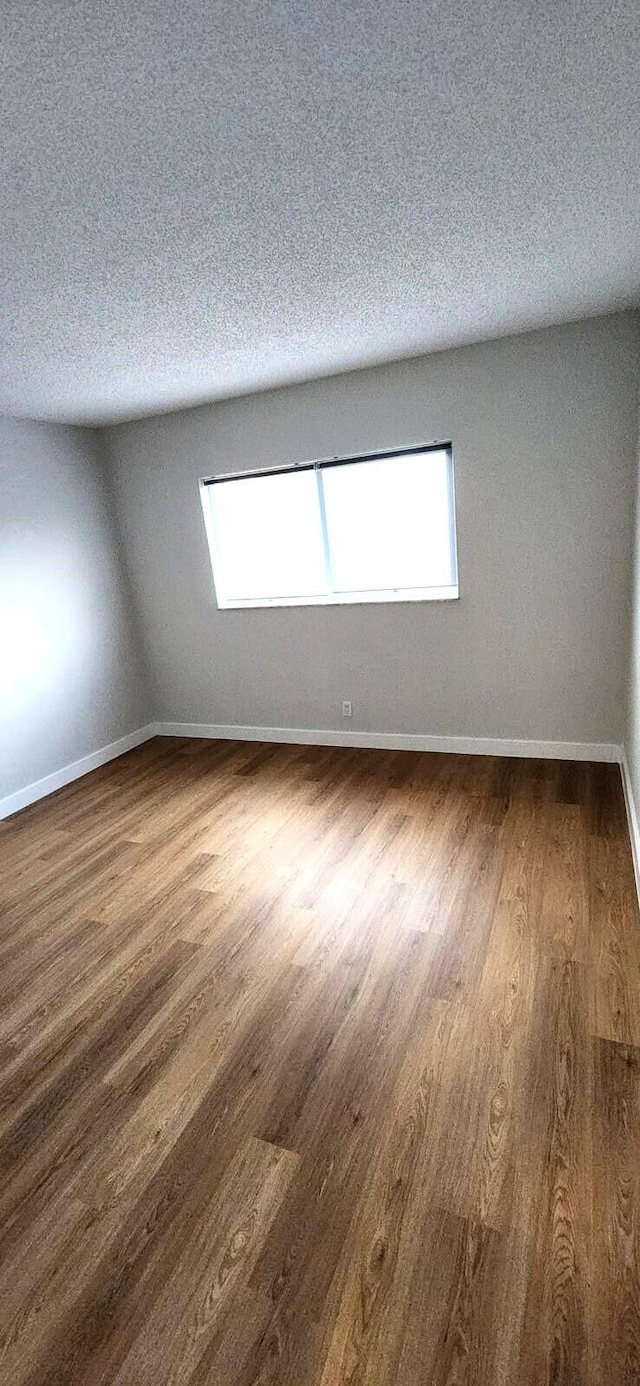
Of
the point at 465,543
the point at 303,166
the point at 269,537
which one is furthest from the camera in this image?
the point at 269,537

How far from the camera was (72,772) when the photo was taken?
4129 millimetres

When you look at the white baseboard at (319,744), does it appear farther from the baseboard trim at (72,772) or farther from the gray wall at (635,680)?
the gray wall at (635,680)

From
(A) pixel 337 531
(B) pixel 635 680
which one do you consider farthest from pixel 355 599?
(B) pixel 635 680

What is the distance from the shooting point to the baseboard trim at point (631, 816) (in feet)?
7.74

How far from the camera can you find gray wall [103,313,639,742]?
3.00 meters

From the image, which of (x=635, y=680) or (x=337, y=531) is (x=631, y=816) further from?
(x=337, y=531)

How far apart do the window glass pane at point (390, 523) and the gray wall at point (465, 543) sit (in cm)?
15

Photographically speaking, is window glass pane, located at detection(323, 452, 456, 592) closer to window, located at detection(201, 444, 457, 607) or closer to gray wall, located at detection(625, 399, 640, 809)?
window, located at detection(201, 444, 457, 607)

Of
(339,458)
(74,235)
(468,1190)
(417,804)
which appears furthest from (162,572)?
(468,1190)

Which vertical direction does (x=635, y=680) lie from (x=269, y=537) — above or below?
below

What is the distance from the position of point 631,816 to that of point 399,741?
157 cm

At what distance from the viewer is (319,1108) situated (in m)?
Answer: 1.57

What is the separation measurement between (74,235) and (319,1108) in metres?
2.47

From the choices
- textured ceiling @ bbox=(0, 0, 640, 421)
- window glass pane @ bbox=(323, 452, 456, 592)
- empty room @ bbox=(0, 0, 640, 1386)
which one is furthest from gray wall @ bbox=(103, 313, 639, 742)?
textured ceiling @ bbox=(0, 0, 640, 421)
